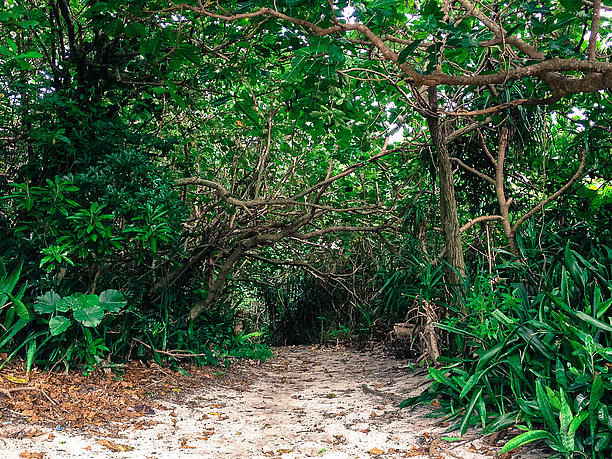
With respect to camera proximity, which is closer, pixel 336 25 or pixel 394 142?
pixel 336 25

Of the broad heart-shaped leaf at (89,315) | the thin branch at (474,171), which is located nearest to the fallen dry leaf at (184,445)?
the broad heart-shaped leaf at (89,315)

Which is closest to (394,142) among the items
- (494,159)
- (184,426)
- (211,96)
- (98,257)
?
(494,159)

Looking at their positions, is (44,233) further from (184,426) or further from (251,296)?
(251,296)

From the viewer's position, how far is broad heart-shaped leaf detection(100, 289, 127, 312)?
361cm

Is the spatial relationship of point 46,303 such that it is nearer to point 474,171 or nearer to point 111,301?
point 111,301

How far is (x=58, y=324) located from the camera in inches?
134

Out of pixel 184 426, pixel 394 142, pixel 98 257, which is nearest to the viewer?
pixel 184 426

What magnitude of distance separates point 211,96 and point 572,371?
423cm

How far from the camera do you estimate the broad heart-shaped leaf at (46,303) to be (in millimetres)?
3441

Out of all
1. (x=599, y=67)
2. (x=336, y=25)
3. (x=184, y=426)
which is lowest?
(x=184, y=426)

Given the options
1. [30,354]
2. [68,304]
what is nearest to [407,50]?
[68,304]

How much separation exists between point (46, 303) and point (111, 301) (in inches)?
17.1

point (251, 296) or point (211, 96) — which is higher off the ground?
point (211, 96)

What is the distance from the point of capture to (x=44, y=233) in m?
3.58
